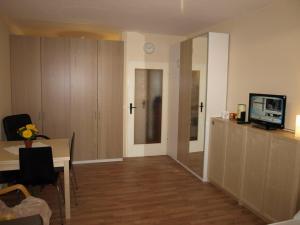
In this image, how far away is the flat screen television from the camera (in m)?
2.90

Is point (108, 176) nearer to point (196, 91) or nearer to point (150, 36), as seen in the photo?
point (196, 91)

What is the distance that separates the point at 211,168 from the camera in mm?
3973

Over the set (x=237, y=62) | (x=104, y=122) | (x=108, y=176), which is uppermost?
(x=237, y=62)

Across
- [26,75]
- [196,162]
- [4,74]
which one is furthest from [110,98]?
[196,162]

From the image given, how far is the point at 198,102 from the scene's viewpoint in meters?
4.20

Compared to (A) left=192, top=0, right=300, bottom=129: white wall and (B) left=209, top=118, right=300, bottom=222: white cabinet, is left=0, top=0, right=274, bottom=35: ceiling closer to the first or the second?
(A) left=192, top=0, right=300, bottom=129: white wall

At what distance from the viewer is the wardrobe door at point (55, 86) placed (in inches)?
176

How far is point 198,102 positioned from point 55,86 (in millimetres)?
2600

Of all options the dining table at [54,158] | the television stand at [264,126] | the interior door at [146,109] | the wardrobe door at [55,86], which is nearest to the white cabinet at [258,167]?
the television stand at [264,126]

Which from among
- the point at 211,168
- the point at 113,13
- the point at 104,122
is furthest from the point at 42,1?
the point at 211,168

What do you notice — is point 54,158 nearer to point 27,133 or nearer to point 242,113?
point 27,133

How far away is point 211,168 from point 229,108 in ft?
3.30

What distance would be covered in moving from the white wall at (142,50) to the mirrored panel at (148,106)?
0.65 feet

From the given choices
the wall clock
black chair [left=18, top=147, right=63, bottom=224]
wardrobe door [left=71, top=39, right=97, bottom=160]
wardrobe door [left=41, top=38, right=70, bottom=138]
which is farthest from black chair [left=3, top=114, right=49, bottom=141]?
the wall clock
